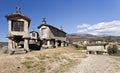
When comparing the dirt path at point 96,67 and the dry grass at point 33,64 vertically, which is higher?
the dry grass at point 33,64

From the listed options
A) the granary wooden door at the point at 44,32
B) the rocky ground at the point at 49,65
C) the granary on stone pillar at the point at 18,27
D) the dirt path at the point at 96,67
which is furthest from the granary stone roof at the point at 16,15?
the dirt path at the point at 96,67

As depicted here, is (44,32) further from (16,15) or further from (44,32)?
(16,15)

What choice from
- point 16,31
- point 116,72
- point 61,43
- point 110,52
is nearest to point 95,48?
point 110,52

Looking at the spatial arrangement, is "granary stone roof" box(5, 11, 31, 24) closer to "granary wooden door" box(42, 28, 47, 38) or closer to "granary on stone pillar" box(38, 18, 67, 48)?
"granary on stone pillar" box(38, 18, 67, 48)

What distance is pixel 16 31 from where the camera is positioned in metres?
29.6

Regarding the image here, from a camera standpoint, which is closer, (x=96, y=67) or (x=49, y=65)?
(x=96, y=67)

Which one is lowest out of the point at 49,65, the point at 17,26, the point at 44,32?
the point at 49,65

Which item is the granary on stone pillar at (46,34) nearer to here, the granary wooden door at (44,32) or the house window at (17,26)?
the granary wooden door at (44,32)

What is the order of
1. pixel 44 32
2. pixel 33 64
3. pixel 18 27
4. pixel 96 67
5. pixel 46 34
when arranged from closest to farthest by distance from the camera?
pixel 96 67
pixel 33 64
pixel 18 27
pixel 46 34
pixel 44 32

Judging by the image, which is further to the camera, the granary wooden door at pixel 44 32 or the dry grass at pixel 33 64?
the granary wooden door at pixel 44 32

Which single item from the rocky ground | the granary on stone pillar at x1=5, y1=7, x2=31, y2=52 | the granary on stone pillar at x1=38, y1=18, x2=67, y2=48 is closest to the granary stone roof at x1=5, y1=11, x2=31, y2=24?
the granary on stone pillar at x1=5, y1=7, x2=31, y2=52

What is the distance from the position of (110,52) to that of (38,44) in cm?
2846

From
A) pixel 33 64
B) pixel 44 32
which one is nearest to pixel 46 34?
pixel 44 32

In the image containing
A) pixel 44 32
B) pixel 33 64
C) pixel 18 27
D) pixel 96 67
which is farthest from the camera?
pixel 44 32
